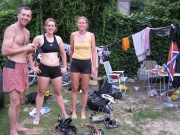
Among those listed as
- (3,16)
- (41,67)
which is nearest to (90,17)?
(3,16)

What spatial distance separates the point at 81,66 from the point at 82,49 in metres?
0.29

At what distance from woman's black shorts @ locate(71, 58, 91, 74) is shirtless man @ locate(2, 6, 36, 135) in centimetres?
98

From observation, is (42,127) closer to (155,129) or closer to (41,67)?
(41,67)

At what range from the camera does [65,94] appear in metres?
5.90

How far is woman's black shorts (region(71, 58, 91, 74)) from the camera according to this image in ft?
13.1

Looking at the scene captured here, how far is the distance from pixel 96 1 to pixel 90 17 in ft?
1.84

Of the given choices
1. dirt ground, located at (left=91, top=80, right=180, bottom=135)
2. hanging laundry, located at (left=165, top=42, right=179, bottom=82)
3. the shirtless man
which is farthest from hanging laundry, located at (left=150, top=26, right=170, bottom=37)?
the shirtless man

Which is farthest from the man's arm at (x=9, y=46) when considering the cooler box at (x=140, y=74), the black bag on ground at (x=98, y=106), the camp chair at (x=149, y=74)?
the cooler box at (x=140, y=74)

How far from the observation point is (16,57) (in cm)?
318

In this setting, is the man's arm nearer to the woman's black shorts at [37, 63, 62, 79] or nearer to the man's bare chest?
the man's bare chest

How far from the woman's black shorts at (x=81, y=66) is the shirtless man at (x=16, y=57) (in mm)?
977

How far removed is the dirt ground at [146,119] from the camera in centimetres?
402

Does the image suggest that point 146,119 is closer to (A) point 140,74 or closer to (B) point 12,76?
(B) point 12,76

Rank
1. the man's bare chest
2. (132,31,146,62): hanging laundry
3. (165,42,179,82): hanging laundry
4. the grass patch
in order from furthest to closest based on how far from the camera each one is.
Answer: (132,31,146,62): hanging laundry < (165,42,179,82): hanging laundry < the grass patch < the man's bare chest
